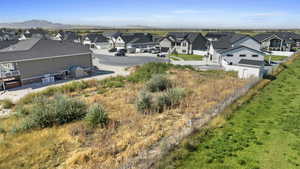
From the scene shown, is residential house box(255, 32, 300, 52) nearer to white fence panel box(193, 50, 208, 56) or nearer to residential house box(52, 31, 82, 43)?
white fence panel box(193, 50, 208, 56)

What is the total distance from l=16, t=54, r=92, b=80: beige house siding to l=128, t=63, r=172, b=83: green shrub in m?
8.63

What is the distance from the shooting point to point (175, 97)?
44.8 ft

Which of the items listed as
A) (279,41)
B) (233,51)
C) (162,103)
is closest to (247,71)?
(233,51)

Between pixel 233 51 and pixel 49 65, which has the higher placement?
pixel 233 51

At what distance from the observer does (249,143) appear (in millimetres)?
8516

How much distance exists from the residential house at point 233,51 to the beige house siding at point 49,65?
2254cm

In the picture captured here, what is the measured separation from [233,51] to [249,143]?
1018 inches

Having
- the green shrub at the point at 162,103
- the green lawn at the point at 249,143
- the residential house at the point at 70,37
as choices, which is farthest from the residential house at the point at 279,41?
the residential house at the point at 70,37

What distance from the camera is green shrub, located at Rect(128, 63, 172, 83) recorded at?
21.7 metres

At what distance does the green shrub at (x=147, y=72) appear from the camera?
71.4 feet

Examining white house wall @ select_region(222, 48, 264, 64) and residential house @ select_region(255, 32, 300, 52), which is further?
residential house @ select_region(255, 32, 300, 52)

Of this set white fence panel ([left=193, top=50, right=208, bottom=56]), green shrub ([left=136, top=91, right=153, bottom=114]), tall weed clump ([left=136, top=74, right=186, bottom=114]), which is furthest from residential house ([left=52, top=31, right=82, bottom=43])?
green shrub ([left=136, top=91, right=153, bottom=114])

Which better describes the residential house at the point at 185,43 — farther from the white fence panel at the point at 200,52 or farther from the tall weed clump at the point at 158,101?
the tall weed clump at the point at 158,101

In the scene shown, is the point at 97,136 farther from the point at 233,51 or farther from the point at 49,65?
the point at 233,51
